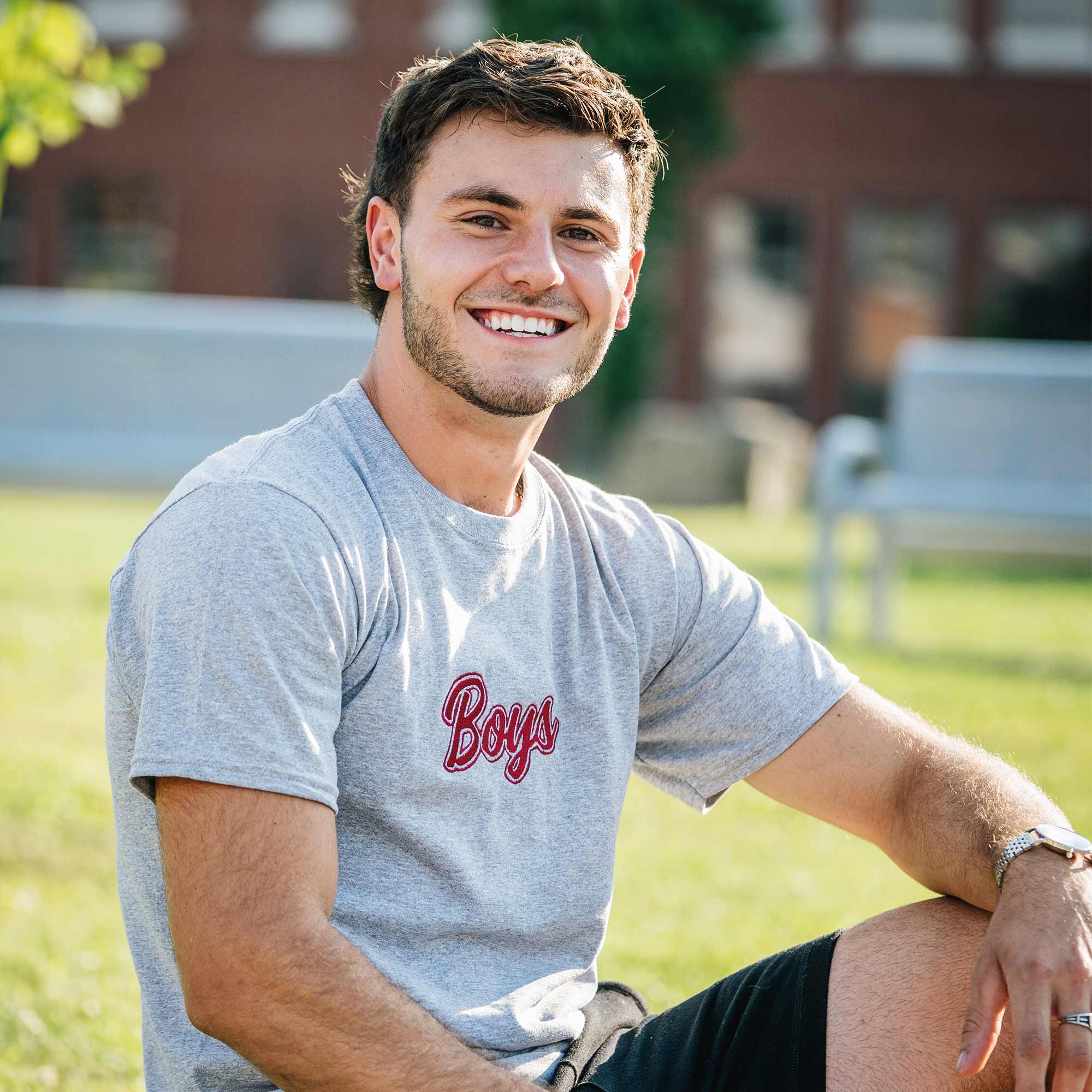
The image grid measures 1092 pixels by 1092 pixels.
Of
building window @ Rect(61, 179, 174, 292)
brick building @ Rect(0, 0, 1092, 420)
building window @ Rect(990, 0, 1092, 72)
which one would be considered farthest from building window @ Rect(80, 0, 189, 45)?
building window @ Rect(990, 0, 1092, 72)

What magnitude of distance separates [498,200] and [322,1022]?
3.76ft

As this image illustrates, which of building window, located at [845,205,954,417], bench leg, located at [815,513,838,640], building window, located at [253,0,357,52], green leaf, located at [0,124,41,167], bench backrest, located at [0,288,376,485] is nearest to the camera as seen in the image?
green leaf, located at [0,124,41,167]

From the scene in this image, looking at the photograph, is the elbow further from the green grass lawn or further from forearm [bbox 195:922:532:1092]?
the green grass lawn

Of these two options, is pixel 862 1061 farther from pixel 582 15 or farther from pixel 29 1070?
pixel 582 15

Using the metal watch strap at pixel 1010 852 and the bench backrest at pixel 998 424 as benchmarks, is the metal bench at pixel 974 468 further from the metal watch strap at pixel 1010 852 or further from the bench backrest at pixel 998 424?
the metal watch strap at pixel 1010 852

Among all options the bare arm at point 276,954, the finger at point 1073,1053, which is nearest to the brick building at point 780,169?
the finger at point 1073,1053

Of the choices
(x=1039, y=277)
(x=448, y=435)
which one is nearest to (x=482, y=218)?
(x=448, y=435)

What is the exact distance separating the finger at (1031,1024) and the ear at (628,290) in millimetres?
1126

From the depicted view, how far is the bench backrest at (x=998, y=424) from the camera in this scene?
305 inches

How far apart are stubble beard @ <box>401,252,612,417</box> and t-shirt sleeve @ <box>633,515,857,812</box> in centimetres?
32

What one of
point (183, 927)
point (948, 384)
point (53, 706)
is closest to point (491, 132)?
point (183, 927)

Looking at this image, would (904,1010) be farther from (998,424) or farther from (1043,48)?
(1043,48)

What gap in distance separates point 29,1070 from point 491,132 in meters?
1.92

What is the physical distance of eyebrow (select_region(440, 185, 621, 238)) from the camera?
2227 millimetres
